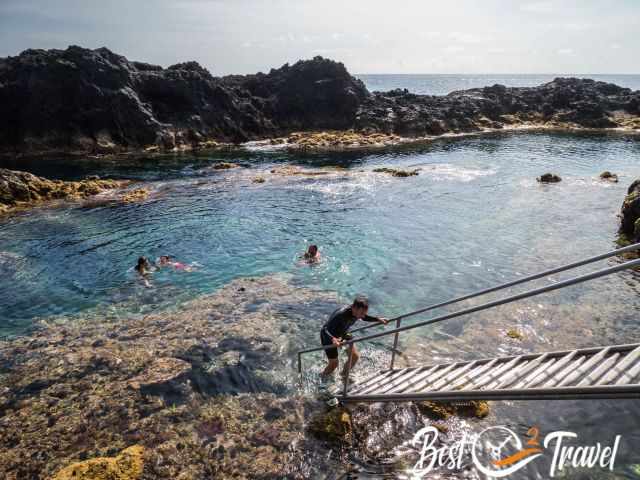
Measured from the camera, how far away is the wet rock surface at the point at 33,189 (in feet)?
121

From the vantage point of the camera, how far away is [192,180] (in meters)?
47.7

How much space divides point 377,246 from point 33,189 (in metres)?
35.6

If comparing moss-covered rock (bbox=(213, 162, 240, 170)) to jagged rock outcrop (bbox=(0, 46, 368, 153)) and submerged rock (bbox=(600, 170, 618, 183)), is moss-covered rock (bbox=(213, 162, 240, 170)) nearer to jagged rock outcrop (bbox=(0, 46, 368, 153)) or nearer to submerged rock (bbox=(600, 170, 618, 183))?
jagged rock outcrop (bbox=(0, 46, 368, 153))

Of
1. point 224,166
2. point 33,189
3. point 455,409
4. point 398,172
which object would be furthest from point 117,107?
point 455,409

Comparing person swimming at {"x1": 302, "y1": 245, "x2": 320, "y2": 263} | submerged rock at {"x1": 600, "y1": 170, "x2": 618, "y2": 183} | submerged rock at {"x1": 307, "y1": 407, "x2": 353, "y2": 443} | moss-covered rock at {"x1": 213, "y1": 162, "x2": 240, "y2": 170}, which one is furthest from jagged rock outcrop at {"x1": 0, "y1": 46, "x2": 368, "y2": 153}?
submerged rock at {"x1": 307, "y1": 407, "x2": 353, "y2": 443}

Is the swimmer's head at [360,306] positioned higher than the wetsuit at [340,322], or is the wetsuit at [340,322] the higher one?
the swimmer's head at [360,306]

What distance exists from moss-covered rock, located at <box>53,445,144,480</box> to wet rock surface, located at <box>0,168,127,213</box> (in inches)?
1372

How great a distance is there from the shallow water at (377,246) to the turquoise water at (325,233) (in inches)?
5.0

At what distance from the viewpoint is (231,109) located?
81.8 m

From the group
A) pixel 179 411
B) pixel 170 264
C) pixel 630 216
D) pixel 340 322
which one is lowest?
pixel 179 411

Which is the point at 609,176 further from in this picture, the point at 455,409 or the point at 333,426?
the point at 333,426

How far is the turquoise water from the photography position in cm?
2017

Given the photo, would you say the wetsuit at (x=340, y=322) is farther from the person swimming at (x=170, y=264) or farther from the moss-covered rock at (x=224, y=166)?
the moss-covered rock at (x=224, y=166)

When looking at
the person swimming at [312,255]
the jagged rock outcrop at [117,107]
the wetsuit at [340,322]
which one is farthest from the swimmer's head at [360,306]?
A: the jagged rock outcrop at [117,107]
